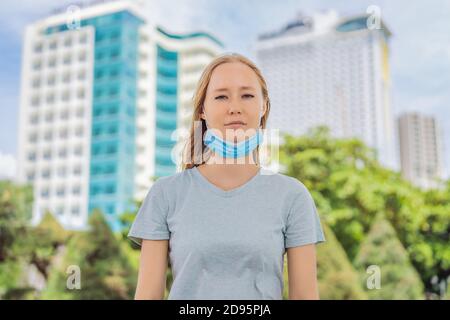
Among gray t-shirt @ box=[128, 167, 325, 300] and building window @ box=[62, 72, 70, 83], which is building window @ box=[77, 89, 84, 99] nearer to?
building window @ box=[62, 72, 70, 83]

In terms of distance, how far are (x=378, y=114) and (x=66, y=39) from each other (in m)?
27.8

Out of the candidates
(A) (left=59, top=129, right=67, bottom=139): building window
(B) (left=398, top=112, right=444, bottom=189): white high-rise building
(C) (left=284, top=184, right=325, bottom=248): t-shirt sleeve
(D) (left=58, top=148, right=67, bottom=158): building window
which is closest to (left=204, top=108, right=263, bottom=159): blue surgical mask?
(C) (left=284, top=184, right=325, bottom=248): t-shirt sleeve

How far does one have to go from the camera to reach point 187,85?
34.5 meters

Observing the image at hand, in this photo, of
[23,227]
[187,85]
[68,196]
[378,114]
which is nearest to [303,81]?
[378,114]

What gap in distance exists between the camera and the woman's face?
1.12 m

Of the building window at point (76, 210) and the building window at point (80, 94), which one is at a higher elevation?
the building window at point (80, 94)

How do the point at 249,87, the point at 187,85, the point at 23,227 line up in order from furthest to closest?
the point at 187,85 < the point at 23,227 < the point at 249,87

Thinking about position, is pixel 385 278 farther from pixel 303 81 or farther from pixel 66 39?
pixel 303 81

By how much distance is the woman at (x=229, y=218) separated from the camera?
1028 millimetres

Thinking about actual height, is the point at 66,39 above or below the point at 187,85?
above

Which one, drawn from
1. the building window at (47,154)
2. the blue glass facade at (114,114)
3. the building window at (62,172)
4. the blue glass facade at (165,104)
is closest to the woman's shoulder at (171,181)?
the blue glass facade at (114,114)

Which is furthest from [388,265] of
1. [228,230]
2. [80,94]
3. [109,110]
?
[80,94]

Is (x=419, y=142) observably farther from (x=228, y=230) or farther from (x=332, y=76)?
(x=228, y=230)

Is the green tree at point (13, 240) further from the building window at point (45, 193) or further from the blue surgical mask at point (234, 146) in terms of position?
the building window at point (45, 193)
